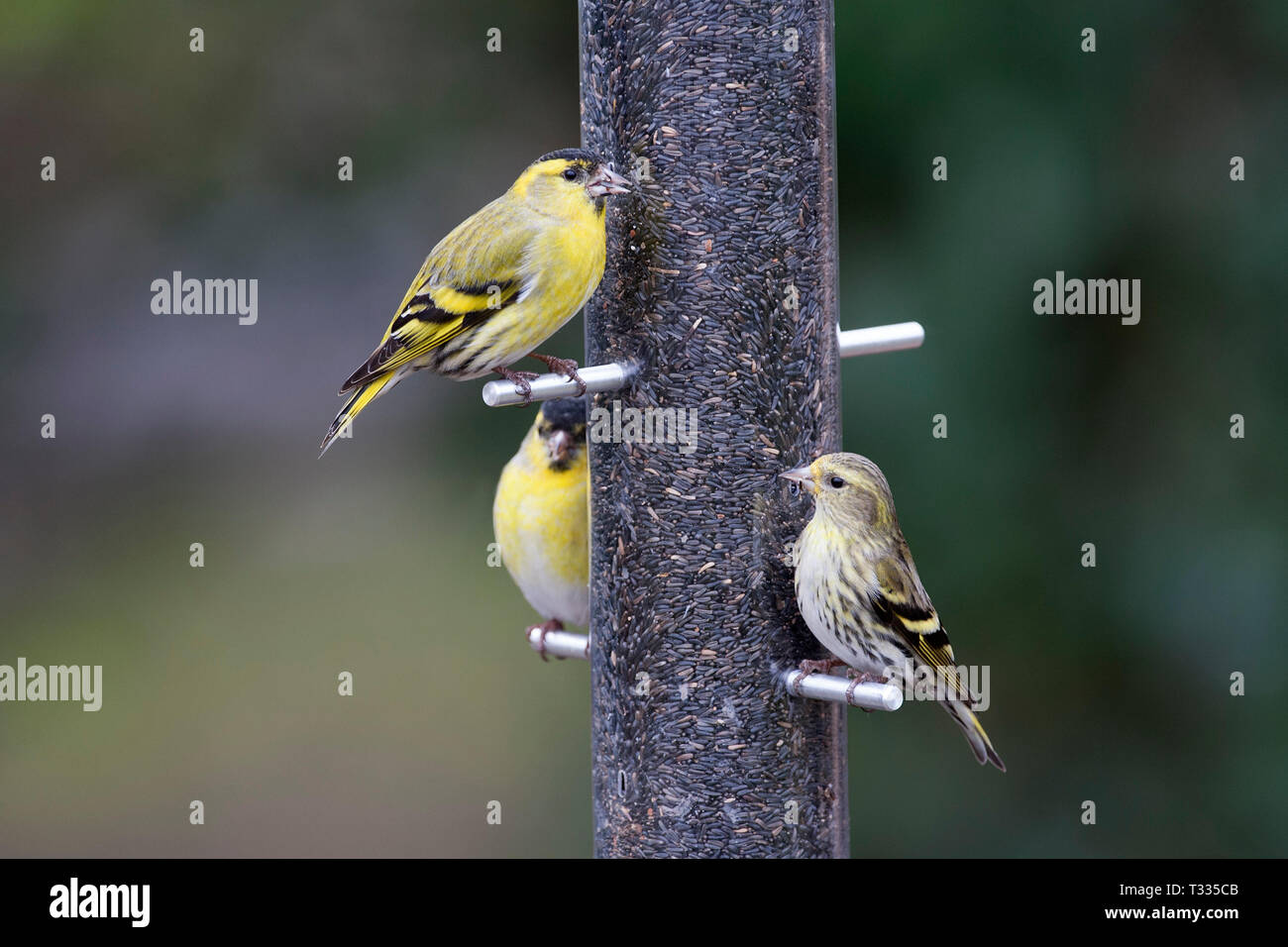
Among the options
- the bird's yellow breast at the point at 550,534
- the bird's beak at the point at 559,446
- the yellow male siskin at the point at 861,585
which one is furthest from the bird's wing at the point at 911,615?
the bird's beak at the point at 559,446

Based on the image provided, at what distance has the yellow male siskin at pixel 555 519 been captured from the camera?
5379 millimetres

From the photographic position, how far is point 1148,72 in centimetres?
671

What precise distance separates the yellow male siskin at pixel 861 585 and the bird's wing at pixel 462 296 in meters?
0.99

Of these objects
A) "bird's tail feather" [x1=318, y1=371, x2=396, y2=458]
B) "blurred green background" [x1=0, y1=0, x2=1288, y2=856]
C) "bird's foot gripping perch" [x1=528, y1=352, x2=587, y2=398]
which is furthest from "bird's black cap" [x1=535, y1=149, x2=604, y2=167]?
"blurred green background" [x1=0, y1=0, x2=1288, y2=856]

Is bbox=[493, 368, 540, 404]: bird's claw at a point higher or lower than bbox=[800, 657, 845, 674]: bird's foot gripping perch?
higher

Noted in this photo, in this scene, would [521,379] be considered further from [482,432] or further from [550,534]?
[482,432]

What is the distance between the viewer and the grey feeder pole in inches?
179

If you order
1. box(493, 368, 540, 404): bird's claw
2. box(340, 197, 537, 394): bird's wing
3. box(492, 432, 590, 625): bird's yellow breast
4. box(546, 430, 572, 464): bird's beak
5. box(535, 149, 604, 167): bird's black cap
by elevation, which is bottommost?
box(492, 432, 590, 625): bird's yellow breast

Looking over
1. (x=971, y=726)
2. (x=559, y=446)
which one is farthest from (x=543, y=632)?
(x=971, y=726)

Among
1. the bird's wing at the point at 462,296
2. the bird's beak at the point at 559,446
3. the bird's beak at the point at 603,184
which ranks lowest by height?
the bird's beak at the point at 559,446

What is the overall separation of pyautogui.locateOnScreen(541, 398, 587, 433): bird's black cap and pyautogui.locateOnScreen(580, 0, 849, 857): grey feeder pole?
0.67 metres

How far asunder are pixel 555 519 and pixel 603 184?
1378 millimetres

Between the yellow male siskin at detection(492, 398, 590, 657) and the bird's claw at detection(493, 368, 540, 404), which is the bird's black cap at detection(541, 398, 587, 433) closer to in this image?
the yellow male siskin at detection(492, 398, 590, 657)

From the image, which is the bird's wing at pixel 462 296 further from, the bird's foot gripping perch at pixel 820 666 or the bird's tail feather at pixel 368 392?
the bird's foot gripping perch at pixel 820 666
